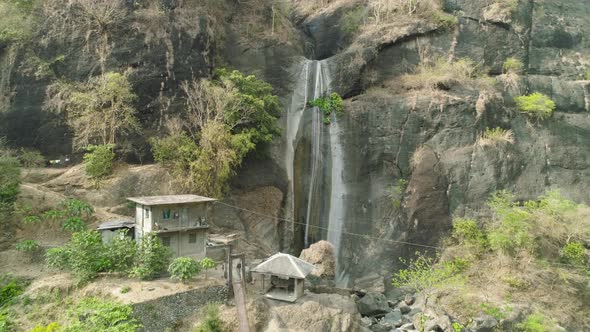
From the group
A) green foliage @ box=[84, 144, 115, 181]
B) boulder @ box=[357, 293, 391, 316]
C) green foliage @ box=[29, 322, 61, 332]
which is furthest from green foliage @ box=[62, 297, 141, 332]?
boulder @ box=[357, 293, 391, 316]

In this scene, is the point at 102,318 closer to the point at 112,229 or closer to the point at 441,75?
the point at 112,229

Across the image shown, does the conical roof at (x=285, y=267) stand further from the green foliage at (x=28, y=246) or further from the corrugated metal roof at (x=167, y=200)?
the green foliage at (x=28, y=246)

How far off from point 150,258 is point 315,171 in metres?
12.8

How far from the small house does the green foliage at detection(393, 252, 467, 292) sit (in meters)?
10.1

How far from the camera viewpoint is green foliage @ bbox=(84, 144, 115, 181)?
20719 millimetres

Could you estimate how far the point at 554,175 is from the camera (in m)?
23.1

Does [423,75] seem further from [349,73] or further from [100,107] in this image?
[100,107]

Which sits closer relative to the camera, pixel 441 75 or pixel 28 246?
pixel 28 246

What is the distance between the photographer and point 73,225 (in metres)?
17.6

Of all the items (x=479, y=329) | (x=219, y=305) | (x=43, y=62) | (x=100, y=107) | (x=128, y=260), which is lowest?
(x=479, y=329)

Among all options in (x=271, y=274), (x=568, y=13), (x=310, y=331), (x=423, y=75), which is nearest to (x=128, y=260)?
(x=271, y=274)

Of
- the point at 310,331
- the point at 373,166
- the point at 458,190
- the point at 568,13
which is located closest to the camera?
the point at 310,331

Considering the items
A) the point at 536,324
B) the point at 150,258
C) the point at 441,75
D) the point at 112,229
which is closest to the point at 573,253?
the point at 536,324

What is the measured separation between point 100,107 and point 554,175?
26.1 m
